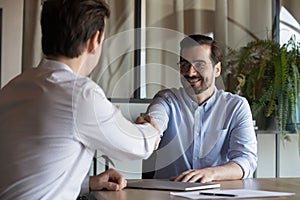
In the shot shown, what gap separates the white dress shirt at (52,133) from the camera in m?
1.29

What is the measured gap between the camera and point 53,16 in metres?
1.42

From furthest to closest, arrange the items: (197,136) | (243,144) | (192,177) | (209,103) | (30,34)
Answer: (30,34), (209,103), (197,136), (243,144), (192,177)

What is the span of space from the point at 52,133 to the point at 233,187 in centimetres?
→ 77

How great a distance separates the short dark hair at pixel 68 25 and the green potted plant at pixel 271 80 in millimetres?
1924

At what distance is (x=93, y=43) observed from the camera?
1461 mm

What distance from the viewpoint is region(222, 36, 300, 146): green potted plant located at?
10.3 ft

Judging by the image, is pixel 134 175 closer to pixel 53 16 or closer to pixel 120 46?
pixel 120 46

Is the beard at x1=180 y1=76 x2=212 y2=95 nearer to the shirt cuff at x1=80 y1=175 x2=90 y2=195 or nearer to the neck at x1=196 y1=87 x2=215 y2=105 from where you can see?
the neck at x1=196 y1=87 x2=215 y2=105

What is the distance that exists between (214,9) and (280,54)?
62cm

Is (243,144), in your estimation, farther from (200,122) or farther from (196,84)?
(196,84)

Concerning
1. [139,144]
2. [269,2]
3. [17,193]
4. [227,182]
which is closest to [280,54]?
[269,2]

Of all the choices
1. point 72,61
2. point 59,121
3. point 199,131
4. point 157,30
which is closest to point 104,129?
point 59,121

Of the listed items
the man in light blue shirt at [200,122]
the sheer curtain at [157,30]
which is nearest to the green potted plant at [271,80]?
the sheer curtain at [157,30]

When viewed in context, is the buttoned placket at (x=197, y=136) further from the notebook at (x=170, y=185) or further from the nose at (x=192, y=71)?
the notebook at (x=170, y=185)
